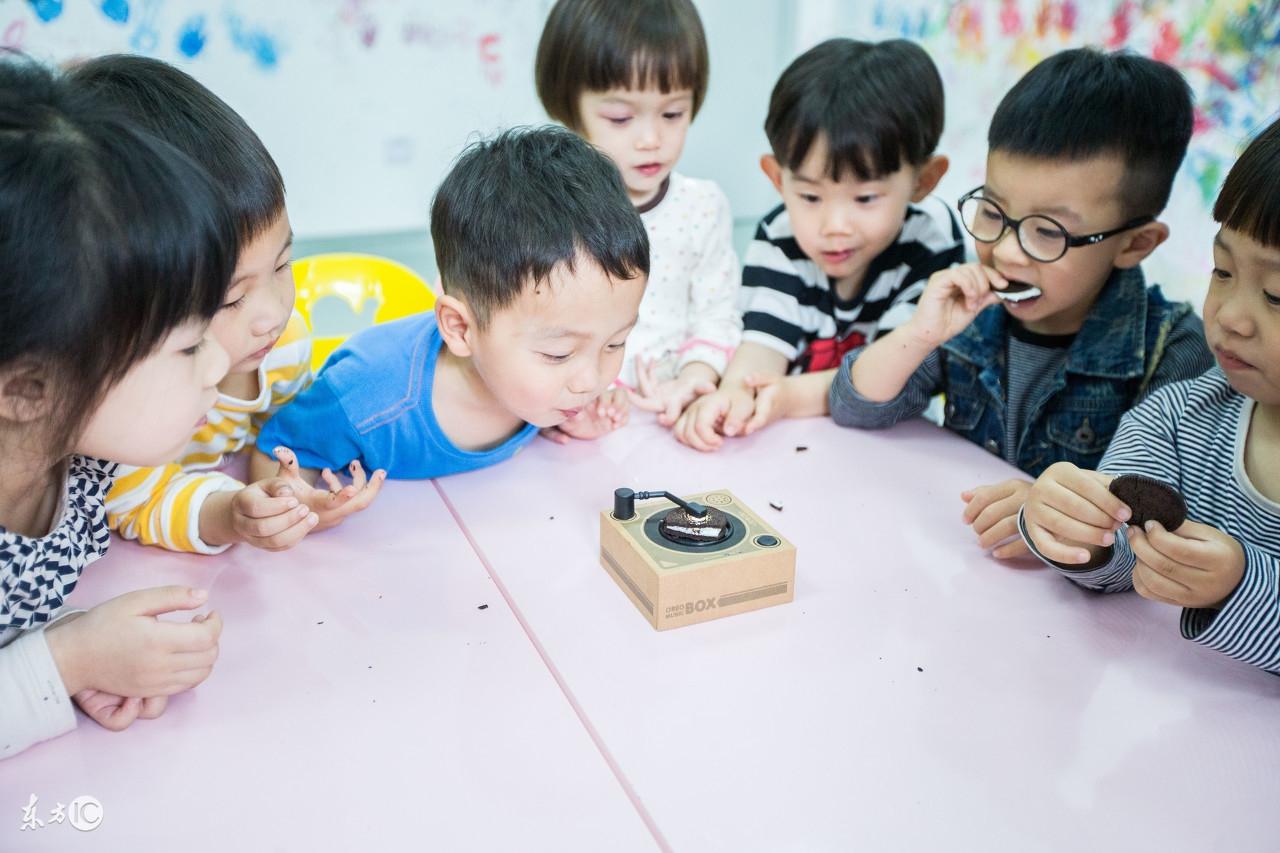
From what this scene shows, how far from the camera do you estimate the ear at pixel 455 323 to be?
39.4 inches

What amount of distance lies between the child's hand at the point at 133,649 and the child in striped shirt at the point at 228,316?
160 millimetres

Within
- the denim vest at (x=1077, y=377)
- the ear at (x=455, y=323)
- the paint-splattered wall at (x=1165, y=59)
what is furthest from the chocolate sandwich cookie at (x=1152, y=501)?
the paint-splattered wall at (x=1165, y=59)

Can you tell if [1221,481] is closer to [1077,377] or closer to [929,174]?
[1077,377]

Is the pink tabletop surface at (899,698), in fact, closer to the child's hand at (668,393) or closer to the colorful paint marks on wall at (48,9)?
the child's hand at (668,393)

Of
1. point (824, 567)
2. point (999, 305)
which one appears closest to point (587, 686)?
point (824, 567)

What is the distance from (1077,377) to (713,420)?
1.50 feet

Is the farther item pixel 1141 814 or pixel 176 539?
pixel 176 539

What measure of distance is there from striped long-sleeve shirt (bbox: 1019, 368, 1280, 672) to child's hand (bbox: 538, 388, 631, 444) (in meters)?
0.51

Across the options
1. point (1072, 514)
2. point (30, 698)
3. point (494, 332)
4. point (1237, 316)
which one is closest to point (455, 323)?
point (494, 332)

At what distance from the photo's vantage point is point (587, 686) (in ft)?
2.33

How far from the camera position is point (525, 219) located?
961 mm

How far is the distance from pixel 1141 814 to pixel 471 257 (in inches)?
30.3

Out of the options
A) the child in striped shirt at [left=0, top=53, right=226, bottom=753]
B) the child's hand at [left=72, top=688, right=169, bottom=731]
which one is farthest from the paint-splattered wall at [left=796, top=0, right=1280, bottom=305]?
the child's hand at [left=72, top=688, right=169, bottom=731]

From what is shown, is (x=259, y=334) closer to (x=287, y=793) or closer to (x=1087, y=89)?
(x=287, y=793)
